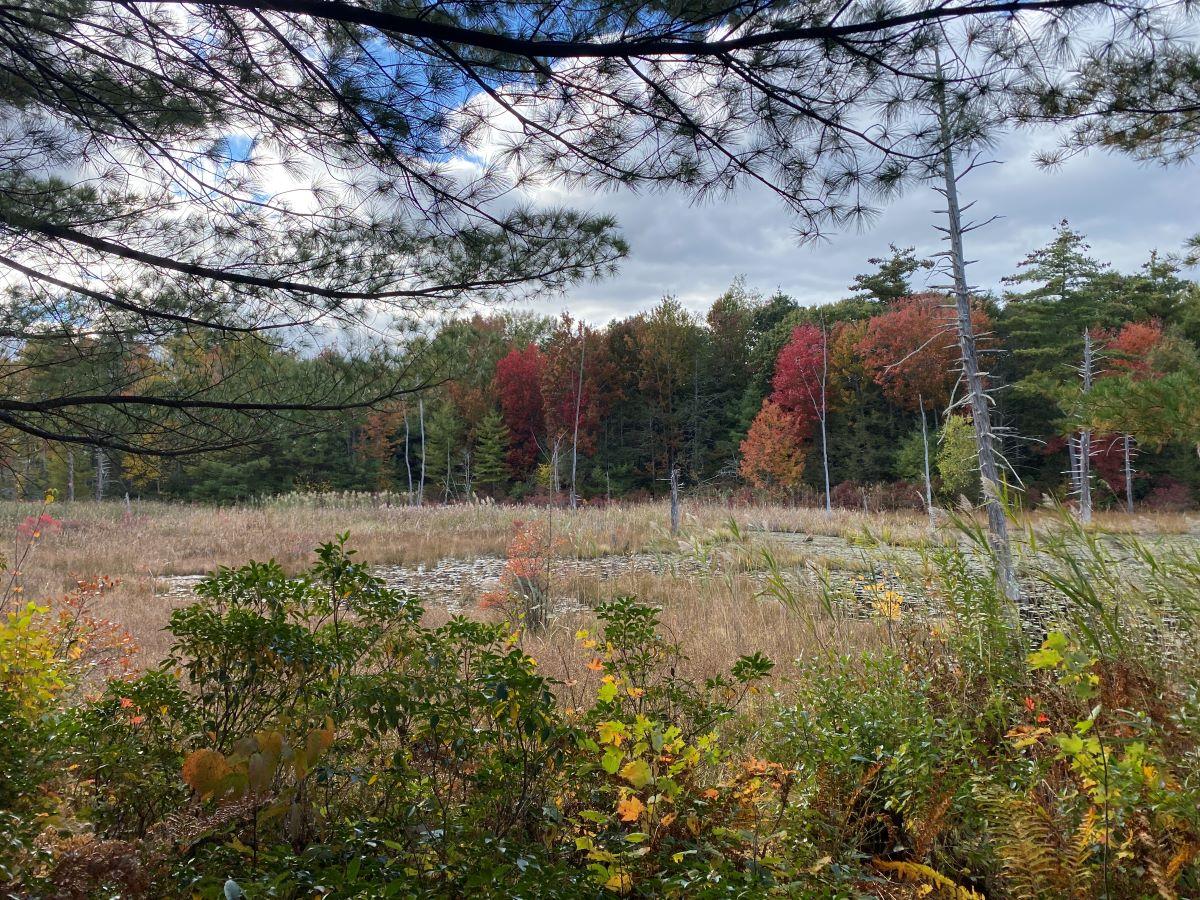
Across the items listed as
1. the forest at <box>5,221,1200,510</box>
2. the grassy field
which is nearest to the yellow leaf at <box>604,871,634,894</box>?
the grassy field

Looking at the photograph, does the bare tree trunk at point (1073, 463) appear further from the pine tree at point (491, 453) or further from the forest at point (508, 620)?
the pine tree at point (491, 453)

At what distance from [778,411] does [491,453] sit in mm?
10858

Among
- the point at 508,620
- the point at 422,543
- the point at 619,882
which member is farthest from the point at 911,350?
the point at 619,882

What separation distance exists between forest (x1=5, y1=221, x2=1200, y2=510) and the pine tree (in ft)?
0.29

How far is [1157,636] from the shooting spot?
98.9 inches

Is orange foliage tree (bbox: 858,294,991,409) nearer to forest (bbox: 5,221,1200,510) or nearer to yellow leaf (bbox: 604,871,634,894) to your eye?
forest (bbox: 5,221,1200,510)

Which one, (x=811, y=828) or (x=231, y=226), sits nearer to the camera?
(x=811, y=828)

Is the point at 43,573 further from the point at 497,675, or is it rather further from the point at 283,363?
the point at 497,675

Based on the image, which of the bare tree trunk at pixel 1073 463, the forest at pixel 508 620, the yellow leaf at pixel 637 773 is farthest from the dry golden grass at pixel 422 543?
the bare tree trunk at pixel 1073 463

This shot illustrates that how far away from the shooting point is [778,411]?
68.9 ft

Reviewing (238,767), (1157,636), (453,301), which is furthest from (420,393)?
(1157,636)

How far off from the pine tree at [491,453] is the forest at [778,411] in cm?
9

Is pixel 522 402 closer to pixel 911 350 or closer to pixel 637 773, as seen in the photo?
pixel 911 350

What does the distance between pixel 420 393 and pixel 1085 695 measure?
3.13m
